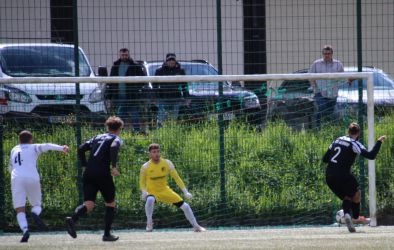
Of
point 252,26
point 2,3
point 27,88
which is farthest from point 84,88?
point 252,26

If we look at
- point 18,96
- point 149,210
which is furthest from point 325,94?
point 18,96

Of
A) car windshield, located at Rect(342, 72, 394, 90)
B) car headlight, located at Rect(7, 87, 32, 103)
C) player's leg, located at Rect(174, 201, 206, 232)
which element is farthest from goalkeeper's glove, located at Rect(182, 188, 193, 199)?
car windshield, located at Rect(342, 72, 394, 90)

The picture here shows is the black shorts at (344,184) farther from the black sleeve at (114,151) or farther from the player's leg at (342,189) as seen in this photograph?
the black sleeve at (114,151)

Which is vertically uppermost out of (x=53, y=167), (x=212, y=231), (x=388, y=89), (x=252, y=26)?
(x=252, y=26)

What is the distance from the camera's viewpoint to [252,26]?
1489 cm

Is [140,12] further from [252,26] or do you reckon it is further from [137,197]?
[137,197]

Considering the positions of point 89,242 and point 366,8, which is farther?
point 366,8

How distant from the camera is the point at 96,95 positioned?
49.0 ft

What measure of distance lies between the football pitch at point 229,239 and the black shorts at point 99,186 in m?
0.59

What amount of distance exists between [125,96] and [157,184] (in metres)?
1.55

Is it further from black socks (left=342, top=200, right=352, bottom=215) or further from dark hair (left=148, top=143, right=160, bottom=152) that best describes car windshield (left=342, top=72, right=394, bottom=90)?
dark hair (left=148, top=143, right=160, bottom=152)

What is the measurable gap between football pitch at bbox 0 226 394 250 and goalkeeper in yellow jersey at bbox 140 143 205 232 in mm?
355

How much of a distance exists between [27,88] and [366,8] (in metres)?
5.40

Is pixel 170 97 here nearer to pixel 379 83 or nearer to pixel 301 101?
pixel 301 101
